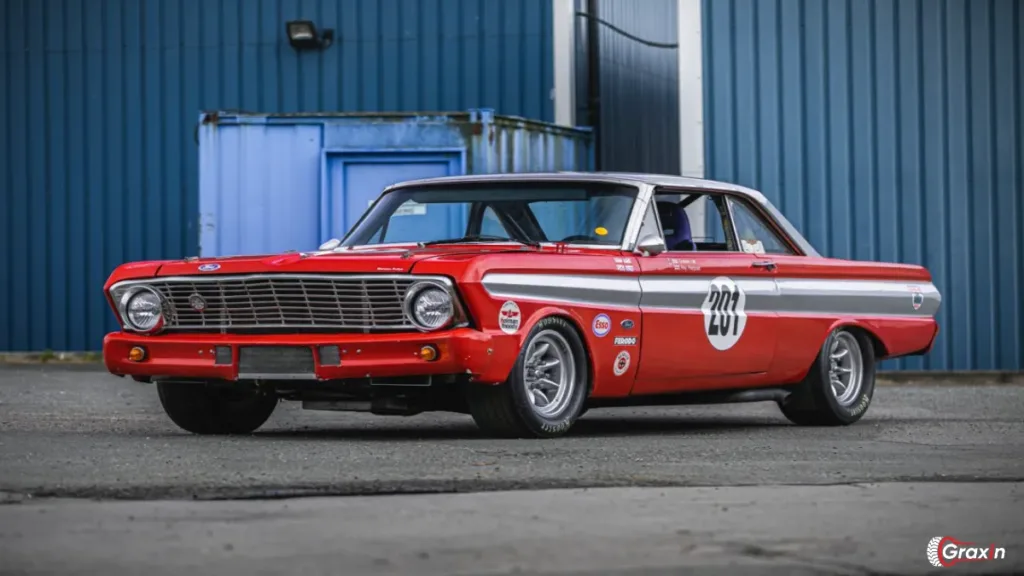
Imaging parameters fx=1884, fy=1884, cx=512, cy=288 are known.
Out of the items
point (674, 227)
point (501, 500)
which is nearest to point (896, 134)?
point (674, 227)

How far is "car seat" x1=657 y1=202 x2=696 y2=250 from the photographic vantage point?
9625mm

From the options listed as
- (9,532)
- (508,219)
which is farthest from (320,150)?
(9,532)

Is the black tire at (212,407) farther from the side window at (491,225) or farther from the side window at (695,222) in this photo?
the side window at (695,222)

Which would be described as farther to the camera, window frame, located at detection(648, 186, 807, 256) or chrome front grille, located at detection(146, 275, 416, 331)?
window frame, located at detection(648, 186, 807, 256)

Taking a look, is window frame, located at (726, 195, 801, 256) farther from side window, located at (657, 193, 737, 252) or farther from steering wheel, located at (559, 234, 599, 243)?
steering wheel, located at (559, 234, 599, 243)

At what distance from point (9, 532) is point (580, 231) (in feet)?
14.9

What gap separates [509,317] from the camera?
819 cm

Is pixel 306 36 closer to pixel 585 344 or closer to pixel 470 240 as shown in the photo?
pixel 470 240

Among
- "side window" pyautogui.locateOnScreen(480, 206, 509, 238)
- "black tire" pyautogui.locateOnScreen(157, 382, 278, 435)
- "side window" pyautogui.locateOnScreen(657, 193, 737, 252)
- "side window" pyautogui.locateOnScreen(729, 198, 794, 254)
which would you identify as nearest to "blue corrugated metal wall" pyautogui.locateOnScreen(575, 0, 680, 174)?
"side window" pyautogui.locateOnScreen(729, 198, 794, 254)

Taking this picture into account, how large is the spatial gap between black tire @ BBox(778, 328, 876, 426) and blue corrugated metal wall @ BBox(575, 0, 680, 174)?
802 centimetres

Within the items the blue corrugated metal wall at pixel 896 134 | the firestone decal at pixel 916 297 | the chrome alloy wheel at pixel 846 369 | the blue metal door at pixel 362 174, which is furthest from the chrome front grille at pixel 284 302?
the blue corrugated metal wall at pixel 896 134

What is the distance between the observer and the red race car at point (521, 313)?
818 cm

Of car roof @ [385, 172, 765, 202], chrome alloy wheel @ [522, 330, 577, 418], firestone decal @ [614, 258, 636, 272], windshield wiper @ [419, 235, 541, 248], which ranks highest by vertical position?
car roof @ [385, 172, 765, 202]

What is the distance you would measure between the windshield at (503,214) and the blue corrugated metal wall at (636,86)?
892 cm
